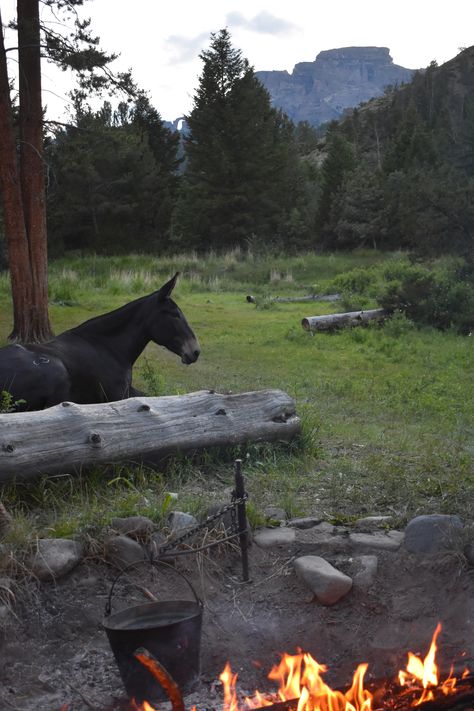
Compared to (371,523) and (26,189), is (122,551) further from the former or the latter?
(26,189)

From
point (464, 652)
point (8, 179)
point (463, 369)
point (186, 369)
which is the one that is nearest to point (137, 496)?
point (464, 652)

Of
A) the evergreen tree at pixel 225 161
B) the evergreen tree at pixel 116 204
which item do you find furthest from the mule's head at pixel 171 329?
the evergreen tree at pixel 225 161

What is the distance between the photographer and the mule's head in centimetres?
812

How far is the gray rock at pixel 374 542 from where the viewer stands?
4559 millimetres

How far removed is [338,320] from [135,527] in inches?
459

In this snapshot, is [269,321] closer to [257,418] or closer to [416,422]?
[416,422]

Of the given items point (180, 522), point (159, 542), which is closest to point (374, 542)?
point (180, 522)

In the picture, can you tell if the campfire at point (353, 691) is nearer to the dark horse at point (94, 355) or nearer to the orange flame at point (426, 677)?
the orange flame at point (426, 677)

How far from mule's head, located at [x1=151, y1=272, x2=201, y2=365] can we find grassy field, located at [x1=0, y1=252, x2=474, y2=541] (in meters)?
0.58

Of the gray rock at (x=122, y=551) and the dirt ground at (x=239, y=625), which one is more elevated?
the gray rock at (x=122, y=551)

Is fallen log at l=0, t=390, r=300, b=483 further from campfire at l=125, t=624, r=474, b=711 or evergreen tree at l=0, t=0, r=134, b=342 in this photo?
evergreen tree at l=0, t=0, r=134, b=342

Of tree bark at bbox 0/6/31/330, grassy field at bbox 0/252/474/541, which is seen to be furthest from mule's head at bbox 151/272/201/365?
tree bark at bbox 0/6/31/330

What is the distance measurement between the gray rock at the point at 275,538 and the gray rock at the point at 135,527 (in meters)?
0.69

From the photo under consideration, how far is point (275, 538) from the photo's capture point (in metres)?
4.75
